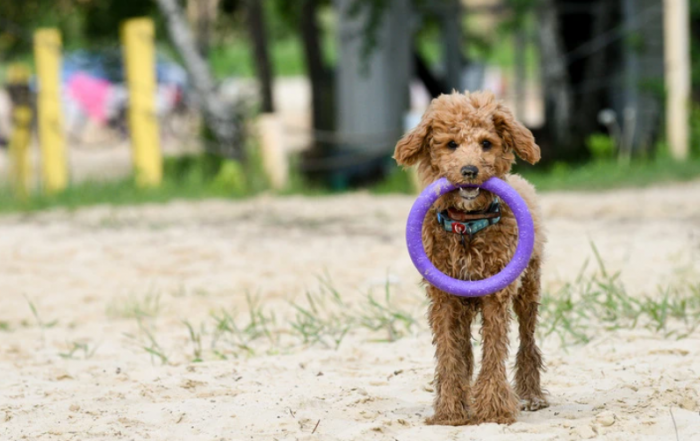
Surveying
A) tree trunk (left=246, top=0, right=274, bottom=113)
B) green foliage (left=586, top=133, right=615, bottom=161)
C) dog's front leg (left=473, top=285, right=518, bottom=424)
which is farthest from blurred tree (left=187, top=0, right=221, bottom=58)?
dog's front leg (left=473, top=285, right=518, bottom=424)

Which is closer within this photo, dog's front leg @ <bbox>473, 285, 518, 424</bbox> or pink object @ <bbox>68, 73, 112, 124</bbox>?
dog's front leg @ <bbox>473, 285, 518, 424</bbox>

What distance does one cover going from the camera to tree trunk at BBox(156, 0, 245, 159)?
524 inches

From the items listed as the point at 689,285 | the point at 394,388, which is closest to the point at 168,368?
the point at 394,388

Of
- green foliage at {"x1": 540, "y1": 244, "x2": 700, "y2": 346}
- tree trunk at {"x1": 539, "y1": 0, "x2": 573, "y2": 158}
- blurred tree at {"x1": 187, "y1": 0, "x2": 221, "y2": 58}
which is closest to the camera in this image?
green foliage at {"x1": 540, "y1": 244, "x2": 700, "y2": 346}

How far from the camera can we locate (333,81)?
18.0 m

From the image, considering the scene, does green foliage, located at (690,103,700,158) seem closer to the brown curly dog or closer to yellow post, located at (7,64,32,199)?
yellow post, located at (7,64,32,199)

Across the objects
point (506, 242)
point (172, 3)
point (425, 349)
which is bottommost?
point (425, 349)

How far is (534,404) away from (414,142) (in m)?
1.12

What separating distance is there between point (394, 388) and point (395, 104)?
1110cm

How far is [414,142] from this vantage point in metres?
4.16

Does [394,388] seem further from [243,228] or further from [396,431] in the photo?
[243,228]

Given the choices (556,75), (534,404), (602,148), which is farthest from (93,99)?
(534,404)

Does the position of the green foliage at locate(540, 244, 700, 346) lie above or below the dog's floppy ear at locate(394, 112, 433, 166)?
below

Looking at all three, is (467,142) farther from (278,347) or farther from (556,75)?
(556,75)
